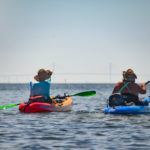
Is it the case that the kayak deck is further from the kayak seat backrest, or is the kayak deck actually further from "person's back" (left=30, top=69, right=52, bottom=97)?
the kayak seat backrest

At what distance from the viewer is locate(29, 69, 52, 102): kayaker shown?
17344mm

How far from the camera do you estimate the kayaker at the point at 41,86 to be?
17.3 m

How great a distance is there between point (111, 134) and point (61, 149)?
2523mm

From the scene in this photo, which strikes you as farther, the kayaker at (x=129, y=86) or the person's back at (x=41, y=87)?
the person's back at (x=41, y=87)

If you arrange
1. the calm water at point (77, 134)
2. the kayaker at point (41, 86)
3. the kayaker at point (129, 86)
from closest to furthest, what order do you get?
the calm water at point (77, 134) → the kayaker at point (129, 86) → the kayaker at point (41, 86)

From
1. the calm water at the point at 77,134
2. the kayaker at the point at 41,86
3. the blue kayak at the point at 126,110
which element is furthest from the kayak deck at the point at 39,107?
the blue kayak at the point at 126,110

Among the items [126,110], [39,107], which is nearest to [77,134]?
[126,110]

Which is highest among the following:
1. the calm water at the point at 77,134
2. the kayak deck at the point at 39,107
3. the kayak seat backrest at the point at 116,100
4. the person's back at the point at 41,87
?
the person's back at the point at 41,87

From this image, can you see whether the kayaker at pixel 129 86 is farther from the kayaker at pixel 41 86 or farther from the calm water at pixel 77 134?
the kayaker at pixel 41 86

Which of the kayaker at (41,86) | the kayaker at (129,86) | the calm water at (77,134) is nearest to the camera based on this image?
the calm water at (77,134)

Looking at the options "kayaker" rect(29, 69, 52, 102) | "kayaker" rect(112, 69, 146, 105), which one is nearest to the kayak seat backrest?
"kayaker" rect(112, 69, 146, 105)

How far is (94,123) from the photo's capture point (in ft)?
45.3

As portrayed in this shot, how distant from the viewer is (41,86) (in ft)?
57.0

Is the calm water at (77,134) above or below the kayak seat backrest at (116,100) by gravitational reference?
below
